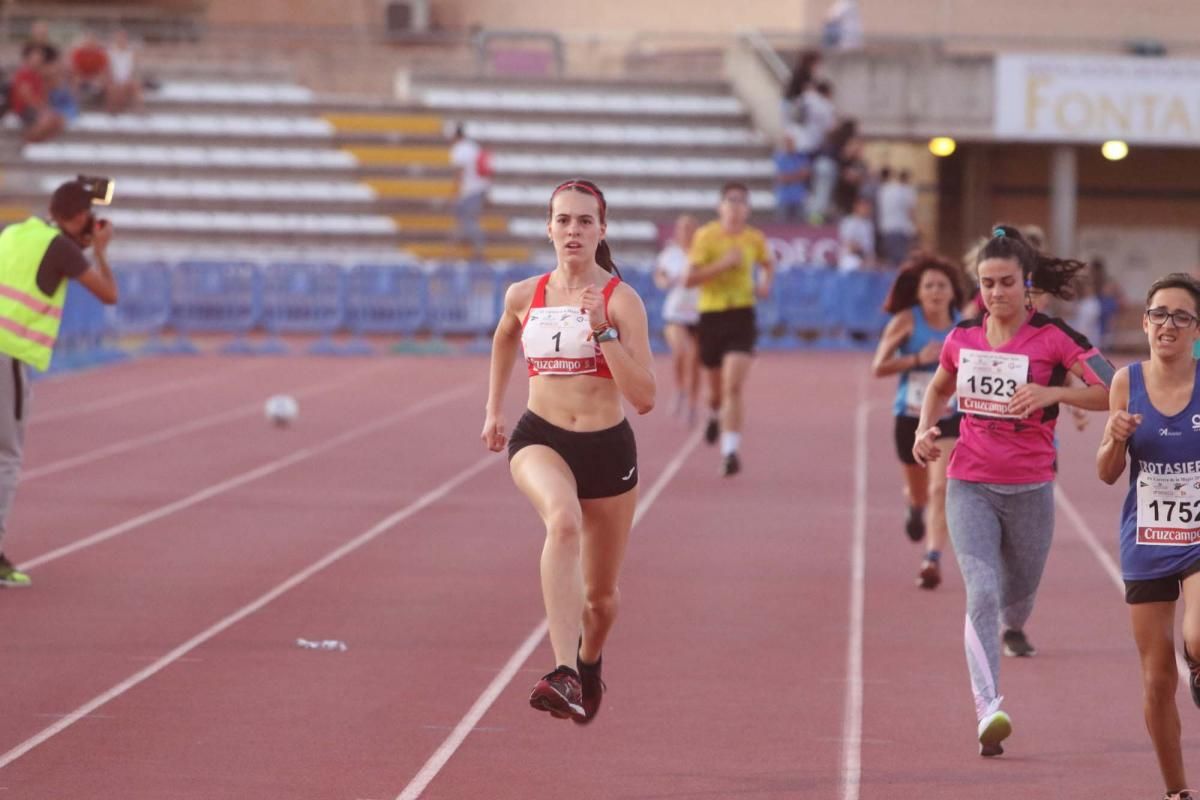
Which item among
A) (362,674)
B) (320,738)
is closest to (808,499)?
(362,674)

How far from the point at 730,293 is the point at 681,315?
3.20m

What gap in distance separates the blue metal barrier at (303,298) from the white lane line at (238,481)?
21.8 feet

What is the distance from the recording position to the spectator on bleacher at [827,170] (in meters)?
33.0

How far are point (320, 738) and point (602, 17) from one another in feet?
117

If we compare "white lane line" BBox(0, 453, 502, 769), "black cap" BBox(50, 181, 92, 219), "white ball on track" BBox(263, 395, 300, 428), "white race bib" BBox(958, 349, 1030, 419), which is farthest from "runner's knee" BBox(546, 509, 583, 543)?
"white ball on track" BBox(263, 395, 300, 428)

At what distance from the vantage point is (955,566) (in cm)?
1242

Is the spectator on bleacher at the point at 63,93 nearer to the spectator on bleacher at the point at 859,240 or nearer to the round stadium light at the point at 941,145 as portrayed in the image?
the spectator on bleacher at the point at 859,240

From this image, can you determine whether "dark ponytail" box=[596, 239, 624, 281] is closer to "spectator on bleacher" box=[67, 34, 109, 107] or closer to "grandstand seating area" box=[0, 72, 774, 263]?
"grandstand seating area" box=[0, 72, 774, 263]

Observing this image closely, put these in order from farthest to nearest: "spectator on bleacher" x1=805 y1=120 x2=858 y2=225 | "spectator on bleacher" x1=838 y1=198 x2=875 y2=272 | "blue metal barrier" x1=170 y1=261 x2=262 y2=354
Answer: "spectator on bleacher" x1=805 y1=120 x2=858 y2=225 → "spectator on bleacher" x1=838 y1=198 x2=875 y2=272 → "blue metal barrier" x1=170 y1=261 x2=262 y2=354

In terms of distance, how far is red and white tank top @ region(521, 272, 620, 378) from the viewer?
7500 millimetres

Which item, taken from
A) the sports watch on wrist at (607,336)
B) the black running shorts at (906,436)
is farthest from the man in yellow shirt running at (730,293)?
the sports watch on wrist at (607,336)

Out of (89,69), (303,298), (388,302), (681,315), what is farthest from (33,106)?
(681,315)

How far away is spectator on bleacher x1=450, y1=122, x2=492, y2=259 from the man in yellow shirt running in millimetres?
16977

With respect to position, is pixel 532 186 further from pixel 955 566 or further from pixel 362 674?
pixel 362 674
